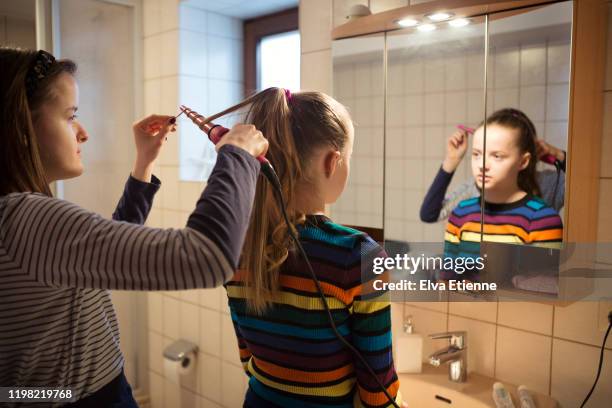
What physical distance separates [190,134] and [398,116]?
109 cm

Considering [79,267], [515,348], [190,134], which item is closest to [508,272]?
[515,348]

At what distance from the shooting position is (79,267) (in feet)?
1.99

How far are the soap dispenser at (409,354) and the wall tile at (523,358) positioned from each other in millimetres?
195

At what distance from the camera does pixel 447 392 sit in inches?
50.0

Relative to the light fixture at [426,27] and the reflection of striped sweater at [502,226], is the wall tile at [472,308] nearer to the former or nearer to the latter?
the reflection of striped sweater at [502,226]

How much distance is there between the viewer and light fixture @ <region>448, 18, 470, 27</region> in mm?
1228

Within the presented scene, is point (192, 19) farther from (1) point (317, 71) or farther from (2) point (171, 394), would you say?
(2) point (171, 394)

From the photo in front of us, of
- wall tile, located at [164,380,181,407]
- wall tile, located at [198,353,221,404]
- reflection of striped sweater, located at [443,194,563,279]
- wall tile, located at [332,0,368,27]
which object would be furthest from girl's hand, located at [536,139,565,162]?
wall tile, located at [164,380,181,407]

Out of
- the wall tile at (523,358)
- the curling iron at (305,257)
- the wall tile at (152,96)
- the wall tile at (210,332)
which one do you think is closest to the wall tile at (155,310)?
the wall tile at (210,332)

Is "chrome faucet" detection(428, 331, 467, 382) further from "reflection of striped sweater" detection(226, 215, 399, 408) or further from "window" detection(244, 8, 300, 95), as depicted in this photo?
"window" detection(244, 8, 300, 95)

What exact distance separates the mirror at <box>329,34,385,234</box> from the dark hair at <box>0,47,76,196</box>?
0.85 m

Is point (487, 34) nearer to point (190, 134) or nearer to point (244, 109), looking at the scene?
point (244, 109)

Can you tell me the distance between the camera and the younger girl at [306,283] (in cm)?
83

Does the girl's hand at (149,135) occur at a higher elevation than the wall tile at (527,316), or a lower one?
higher
